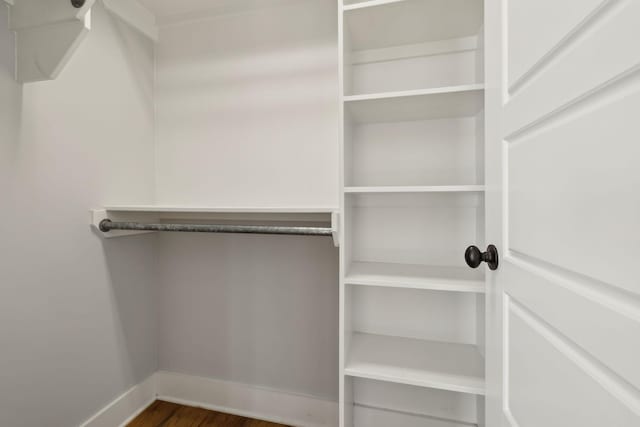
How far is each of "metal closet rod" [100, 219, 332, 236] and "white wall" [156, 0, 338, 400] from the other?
0.34m

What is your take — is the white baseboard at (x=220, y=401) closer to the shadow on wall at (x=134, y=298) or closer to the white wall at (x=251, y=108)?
the shadow on wall at (x=134, y=298)

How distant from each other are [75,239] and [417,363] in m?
1.48

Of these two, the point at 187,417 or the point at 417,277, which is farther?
the point at 187,417

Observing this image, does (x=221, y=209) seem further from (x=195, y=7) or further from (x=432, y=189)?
(x=195, y=7)

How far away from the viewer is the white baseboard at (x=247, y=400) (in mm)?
1581

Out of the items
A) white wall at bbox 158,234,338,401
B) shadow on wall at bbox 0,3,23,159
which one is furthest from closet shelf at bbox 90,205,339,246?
shadow on wall at bbox 0,3,23,159

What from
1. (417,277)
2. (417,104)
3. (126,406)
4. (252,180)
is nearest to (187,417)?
(126,406)

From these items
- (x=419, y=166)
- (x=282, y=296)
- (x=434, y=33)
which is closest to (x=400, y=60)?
(x=434, y=33)

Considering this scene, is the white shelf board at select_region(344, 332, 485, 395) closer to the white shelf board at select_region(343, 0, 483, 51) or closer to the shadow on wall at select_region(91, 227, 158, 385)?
the shadow on wall at select_region(91, 227, 158, 385)

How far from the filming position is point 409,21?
1.21m

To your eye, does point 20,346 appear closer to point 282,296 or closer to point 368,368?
point 282,296

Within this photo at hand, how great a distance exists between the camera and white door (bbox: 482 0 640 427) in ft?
1.22

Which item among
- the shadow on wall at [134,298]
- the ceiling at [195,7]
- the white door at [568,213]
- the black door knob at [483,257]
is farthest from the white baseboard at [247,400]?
the ceiling at [195,7]

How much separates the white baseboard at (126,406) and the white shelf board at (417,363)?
1.18 meters
